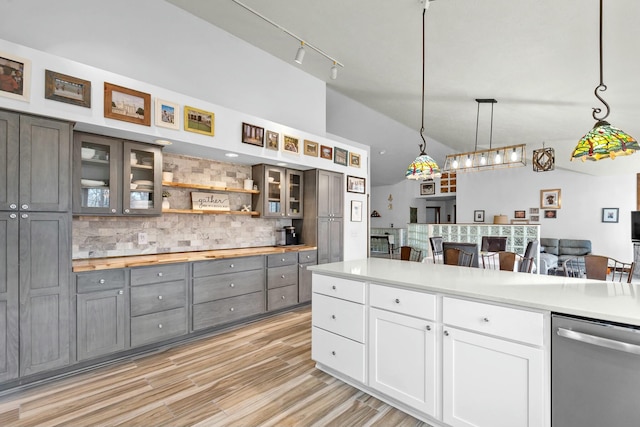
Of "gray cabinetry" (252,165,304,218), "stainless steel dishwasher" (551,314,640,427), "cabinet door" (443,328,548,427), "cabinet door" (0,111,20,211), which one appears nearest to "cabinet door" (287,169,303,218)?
"gray cabinetry" (252,165,304,218)

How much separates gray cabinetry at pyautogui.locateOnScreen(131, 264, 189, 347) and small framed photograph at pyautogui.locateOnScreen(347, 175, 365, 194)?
3.08m

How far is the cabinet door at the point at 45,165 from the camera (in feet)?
7.88

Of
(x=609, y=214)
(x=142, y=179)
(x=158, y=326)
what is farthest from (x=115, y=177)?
(x=609, y=214)

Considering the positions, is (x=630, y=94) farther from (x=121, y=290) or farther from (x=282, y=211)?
(x=121, y=290)

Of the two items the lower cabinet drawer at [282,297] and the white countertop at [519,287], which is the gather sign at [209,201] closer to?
the lower cabinet drawer at [282,297]

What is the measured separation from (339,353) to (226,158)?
2835 mm

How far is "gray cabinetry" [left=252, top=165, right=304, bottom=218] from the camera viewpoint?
14.8 feet

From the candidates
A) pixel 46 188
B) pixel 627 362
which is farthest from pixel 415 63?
pixel 46 188

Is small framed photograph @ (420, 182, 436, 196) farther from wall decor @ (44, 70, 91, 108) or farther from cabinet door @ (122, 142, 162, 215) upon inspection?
wall decor @ (44, 70, 91, 108)

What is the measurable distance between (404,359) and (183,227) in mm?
3058

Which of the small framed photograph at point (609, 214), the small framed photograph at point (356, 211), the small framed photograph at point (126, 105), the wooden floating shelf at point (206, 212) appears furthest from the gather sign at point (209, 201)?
the small framed photograph at point (609, 214)

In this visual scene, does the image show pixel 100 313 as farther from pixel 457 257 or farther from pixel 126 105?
pixel 457 257

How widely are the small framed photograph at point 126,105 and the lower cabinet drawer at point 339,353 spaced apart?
2.57 m

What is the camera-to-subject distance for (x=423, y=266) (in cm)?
279
